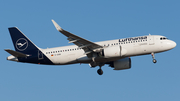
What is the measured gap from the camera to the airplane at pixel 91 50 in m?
47.4

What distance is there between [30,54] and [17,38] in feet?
13.1

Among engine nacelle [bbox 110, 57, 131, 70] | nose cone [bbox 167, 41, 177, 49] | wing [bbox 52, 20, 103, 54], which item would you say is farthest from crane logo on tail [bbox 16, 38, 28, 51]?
nose cone [bbox 167, 41, 177, 49]

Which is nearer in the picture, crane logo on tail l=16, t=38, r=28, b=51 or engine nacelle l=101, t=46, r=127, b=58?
engine nacelle l=101, t=46, r=127, b=58

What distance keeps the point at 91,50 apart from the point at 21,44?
1243 centimetres

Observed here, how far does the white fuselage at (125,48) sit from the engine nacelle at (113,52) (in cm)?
41

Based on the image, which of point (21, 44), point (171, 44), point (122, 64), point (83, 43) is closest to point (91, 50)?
point (83, 43)

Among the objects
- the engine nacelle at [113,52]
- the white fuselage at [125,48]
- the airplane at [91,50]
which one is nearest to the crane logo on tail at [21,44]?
the airplane at [91,50]

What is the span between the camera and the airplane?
4741 centimetres

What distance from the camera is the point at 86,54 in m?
48.8

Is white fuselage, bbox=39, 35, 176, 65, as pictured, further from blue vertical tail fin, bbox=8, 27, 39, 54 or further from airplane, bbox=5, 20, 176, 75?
blue vertical tail fin, bbox=8, 27, 39, 54

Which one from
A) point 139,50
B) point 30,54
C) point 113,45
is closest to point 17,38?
point 30,54

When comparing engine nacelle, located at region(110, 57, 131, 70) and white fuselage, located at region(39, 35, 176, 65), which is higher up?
white fuselage, located at region(39, 35, 176, 65)

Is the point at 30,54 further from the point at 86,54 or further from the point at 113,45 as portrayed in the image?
the point at 113,45

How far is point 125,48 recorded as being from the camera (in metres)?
48.1
